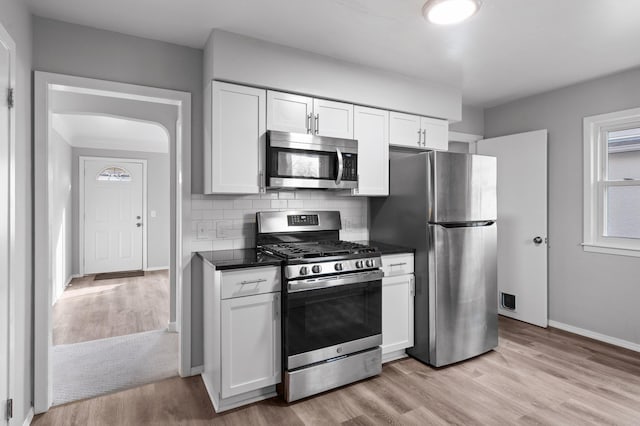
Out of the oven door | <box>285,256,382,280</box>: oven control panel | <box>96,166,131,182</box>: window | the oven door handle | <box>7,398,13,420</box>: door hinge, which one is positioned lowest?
<box>7,398,13,420</box>: door hinge

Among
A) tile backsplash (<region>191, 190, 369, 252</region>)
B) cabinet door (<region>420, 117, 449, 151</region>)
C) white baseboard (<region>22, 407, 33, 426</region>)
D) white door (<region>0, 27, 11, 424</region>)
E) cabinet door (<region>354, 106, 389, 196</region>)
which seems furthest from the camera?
cabinet door (<region>420, 117, 449, 151</region>)

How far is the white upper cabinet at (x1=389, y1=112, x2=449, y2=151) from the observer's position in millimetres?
3260

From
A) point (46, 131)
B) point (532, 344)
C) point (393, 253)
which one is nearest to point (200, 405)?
point (393, 253)

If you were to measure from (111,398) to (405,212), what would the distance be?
2.57 m

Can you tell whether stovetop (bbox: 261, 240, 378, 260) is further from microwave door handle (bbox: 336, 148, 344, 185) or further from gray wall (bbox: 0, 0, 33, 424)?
gray wall (bbox: 0, 0, 33, 424)

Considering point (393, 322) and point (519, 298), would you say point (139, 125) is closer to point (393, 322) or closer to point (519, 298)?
point (393, 322)

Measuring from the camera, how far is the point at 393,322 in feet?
9.53

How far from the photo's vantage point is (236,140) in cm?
255

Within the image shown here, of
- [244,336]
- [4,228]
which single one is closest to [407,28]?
[244,336]

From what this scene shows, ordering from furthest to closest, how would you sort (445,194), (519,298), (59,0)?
1. (519,298)
2. (445,194)
3. (59,0)

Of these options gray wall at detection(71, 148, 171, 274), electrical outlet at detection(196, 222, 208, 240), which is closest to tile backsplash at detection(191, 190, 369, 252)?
electrical outlet at detection(196, 222, 208, 240)

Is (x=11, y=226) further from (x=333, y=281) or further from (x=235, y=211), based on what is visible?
(x=333, y=281)

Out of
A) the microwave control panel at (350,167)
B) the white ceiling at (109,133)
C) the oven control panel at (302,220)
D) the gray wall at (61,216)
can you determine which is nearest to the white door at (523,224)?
the microwave control panel at (350,167)

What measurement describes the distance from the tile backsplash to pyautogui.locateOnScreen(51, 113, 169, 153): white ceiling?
2.51 metres
